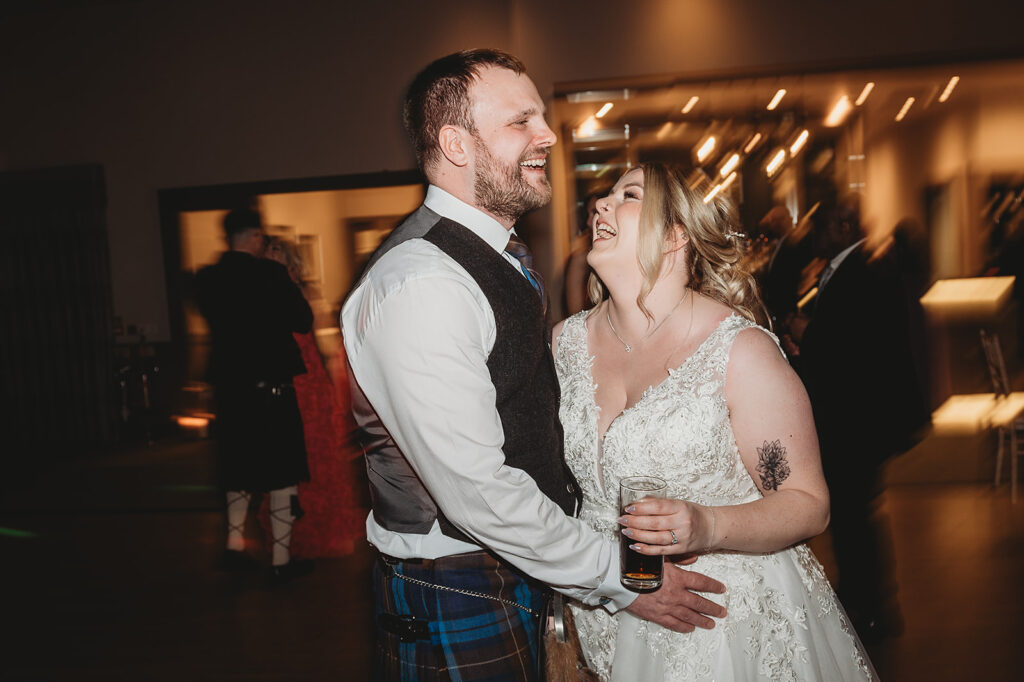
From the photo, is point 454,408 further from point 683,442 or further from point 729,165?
point 729,165

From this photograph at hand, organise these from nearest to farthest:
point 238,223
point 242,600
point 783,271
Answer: point 238,223 < point 242,600 < point 783,271

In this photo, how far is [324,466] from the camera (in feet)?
12.9

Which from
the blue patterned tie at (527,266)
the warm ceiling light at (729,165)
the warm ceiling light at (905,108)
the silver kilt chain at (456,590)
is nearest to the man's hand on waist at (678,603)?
the silver kilt chain at (456,590)

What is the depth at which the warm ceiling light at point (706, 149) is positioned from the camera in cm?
541

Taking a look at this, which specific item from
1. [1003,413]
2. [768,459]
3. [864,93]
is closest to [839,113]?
[864,93]

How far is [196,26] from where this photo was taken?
6.48 metres

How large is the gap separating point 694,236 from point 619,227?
0.59ft

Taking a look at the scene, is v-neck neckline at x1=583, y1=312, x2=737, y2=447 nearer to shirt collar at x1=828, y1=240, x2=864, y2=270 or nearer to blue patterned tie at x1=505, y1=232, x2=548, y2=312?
blue patterned tie at x1=505, y1=232, x2=548, y2=312

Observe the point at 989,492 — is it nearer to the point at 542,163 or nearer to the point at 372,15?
the point at 542,163

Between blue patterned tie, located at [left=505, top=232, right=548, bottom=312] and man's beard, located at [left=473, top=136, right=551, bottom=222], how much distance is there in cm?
9

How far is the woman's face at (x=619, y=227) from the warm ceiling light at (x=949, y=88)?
4618 millimetres

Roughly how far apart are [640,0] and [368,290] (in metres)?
4.58

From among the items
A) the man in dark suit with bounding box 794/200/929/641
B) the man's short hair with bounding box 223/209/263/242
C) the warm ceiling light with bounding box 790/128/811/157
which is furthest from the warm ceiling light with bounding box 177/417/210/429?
the man in dark suit with bounding box 794/200/929/641

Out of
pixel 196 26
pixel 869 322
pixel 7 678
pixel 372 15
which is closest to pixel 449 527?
pixel 869 322
